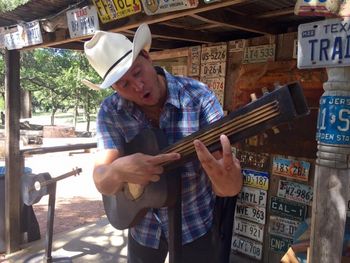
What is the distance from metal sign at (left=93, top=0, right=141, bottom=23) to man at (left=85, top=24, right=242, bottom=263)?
1099 millimetres

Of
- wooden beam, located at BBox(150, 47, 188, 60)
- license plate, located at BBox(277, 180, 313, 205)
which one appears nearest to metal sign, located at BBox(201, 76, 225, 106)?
wooden beam, located at BBox(150, 47, 188, 60)

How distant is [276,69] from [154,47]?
170 centimetres

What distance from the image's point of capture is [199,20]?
10.9 ft

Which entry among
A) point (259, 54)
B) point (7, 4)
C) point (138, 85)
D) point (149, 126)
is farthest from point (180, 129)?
point (7, 4)

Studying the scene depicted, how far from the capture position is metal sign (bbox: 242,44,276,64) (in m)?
3.37

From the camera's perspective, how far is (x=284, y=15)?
10.0 feet

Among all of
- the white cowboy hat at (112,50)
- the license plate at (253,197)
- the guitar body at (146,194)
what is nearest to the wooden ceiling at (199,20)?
the white cowboy hat at (112,50)

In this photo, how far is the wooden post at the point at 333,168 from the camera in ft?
5.49

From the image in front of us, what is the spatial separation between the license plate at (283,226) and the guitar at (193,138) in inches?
76.0

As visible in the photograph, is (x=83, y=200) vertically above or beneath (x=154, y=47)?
beneath

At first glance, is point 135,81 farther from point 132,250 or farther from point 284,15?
point 284,15

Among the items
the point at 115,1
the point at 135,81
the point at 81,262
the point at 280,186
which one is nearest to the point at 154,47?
the point at 115,1

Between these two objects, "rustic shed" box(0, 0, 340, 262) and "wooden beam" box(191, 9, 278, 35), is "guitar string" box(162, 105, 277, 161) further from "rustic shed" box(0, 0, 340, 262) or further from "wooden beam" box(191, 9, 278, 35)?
"wooden beam" box(191, 9, 278, 35)

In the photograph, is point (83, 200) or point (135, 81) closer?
point (135, 81)
